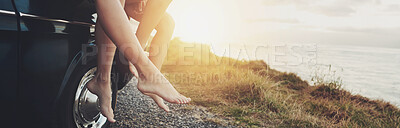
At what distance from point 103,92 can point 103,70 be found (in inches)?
6.4

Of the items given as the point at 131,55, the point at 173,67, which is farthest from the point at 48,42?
the point at 173,67

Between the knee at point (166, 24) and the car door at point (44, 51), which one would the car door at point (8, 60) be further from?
the knee at point (166, 24)

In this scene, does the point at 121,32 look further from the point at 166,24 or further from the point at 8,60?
the point at 166,24

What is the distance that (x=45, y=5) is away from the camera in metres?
1.43

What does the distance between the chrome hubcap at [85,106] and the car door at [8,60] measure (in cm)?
48

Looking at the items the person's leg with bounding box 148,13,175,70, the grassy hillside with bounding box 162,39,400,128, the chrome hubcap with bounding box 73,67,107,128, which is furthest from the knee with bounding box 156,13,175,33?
the grassy hillside with bounding box 162,39,400,128

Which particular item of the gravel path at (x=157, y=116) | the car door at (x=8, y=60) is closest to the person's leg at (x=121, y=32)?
the car door at (x=8, y=60)

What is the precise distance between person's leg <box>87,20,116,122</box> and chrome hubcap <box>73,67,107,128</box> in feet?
0.22

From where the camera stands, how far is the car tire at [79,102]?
1.59 metres

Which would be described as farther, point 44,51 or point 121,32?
point 121,32

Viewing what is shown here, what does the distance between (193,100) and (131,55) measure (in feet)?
7.67

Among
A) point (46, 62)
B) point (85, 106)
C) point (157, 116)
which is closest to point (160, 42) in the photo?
point (85, 106)

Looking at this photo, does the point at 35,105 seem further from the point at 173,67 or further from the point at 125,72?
the point at 173,67

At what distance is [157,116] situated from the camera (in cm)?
291
